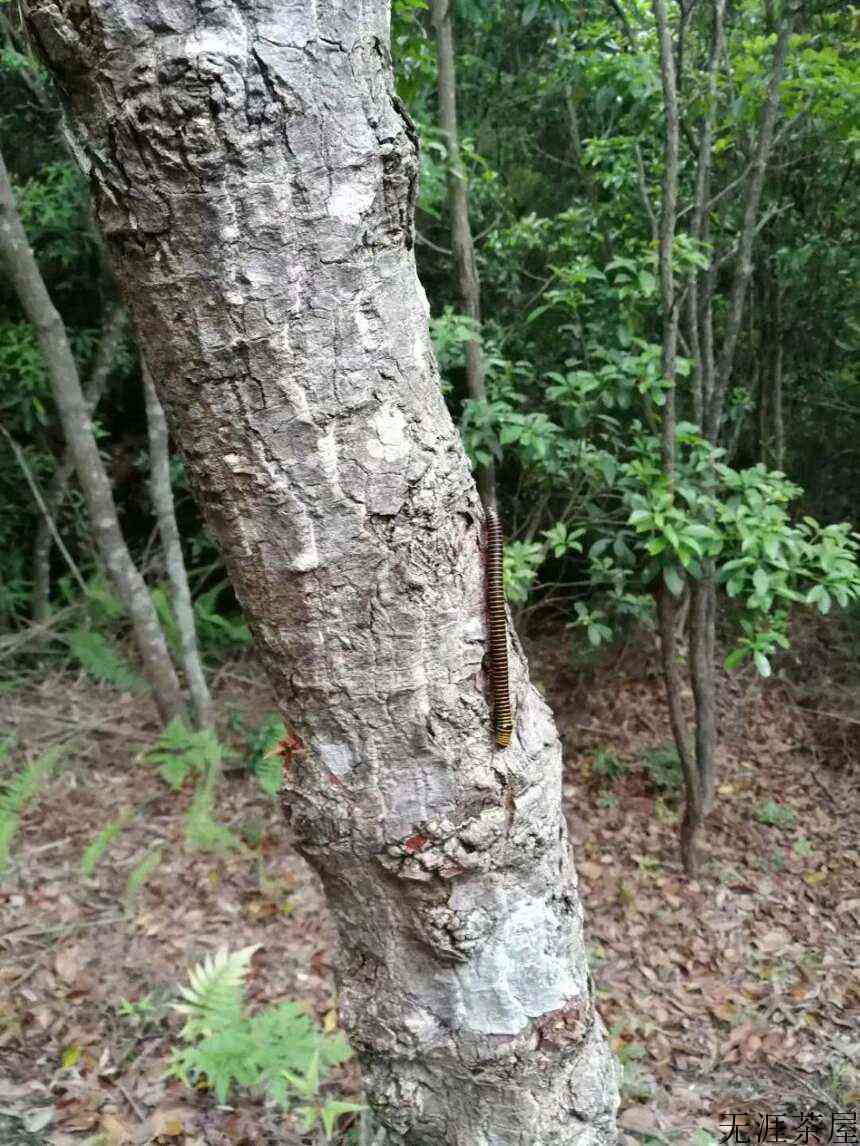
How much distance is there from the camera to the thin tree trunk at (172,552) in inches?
186

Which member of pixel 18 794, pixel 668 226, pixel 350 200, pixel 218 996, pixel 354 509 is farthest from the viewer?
pixel 18 794

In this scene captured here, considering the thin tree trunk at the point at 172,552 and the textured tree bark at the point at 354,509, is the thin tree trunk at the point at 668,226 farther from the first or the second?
the thin tree trunk at the point at 172,552

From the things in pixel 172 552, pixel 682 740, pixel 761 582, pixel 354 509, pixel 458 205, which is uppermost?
pixel 458 205

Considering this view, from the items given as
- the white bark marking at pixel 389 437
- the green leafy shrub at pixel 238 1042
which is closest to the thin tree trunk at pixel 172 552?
the green leafy shrub at pixel 238 1042

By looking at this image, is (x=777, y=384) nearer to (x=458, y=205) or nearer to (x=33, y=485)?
(x=458, y=205)

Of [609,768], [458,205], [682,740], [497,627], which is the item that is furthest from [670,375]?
[497,627]

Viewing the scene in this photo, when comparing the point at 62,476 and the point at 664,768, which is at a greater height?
the point at 62,476

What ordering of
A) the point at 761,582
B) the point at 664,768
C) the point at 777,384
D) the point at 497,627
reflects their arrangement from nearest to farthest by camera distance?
the point at 497,627
the point at 761,582
the point at 664,768
the point at 777,384

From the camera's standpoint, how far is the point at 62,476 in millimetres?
5996

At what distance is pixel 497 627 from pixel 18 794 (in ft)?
12.7

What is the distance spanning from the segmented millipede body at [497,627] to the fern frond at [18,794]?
3.58 m

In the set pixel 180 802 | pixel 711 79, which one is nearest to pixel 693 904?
pixel 180 802

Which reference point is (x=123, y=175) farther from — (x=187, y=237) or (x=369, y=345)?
(x=369, y=345)

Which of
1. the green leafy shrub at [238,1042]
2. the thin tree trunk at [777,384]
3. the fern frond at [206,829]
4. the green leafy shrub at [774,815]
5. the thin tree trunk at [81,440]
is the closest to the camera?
the green leafy shrub at [238,1042]
